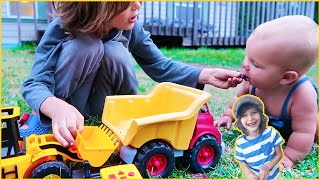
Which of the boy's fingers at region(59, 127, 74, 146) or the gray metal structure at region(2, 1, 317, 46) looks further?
the gray metal structure at region(2, 1, 317, 46)

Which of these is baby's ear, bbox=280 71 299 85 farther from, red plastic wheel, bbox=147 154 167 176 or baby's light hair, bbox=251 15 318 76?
red plastic wheel, bbox=147 154 167 176

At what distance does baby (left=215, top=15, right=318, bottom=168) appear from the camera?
2.07 feet

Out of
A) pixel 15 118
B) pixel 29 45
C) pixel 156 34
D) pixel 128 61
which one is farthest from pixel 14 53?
pixel 15 118

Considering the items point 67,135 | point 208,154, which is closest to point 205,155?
point 208,154

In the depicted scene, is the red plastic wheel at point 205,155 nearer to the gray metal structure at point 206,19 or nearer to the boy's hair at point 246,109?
the boy's hair at point 246,109

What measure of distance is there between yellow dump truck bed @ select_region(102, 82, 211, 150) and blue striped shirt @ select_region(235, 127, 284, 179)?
0.11 meters

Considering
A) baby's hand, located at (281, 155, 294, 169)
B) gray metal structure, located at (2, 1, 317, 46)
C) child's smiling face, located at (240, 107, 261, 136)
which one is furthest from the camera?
gray metal structure, located at (2, 1, 317, 46)

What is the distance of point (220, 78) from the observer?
0.80 m

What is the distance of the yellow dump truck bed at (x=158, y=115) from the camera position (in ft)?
2.07

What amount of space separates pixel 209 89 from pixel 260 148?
42 cm

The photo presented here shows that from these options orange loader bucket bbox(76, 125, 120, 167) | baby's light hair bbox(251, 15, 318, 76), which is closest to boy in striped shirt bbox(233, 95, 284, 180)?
baby's light hair bbox(251, 15, 318, 76)

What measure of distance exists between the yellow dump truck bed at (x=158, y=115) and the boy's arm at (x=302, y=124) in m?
0.18

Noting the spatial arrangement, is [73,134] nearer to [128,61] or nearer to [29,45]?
[128,61]

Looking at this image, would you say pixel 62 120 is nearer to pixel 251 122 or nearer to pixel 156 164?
pixel 156 164
